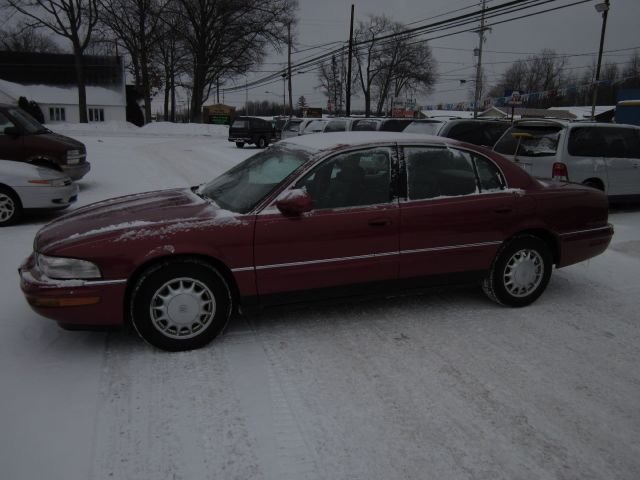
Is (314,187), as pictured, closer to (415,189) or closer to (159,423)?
(415,189)

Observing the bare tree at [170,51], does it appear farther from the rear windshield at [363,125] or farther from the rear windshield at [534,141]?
the rear windshield at [534,141]

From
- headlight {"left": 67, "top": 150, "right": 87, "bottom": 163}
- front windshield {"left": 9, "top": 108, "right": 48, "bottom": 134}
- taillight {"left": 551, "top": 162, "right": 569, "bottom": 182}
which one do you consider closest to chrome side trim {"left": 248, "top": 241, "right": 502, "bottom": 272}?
taillight {"left": 551, "top": 162, "right": 569, "bottom": 182}

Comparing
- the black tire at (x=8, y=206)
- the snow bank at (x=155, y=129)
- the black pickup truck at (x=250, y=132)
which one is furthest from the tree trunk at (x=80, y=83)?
the black tire at (x=8, y=206)

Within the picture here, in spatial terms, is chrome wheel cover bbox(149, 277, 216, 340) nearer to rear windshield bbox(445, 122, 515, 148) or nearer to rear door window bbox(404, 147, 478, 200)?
rear door window bbox(404, 147, 478, 200)

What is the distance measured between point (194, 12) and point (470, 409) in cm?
4903

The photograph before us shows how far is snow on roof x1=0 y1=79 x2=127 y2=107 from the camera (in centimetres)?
4456

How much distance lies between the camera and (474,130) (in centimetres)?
1177

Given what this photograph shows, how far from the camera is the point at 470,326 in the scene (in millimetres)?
4352

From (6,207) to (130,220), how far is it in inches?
191

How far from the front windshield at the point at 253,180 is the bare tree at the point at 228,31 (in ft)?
146

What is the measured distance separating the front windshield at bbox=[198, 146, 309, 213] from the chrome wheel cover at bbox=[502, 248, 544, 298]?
210 centimetres

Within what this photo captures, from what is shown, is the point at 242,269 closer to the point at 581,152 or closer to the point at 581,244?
the point at 581,244

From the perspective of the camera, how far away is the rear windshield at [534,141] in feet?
28.8

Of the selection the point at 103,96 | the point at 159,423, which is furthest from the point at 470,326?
the point at 103,96
